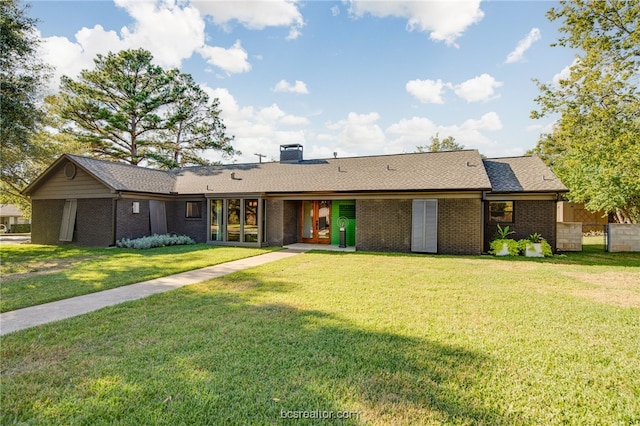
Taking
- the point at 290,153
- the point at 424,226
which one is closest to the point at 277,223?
the point at 290,153

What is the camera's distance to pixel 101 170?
1505 cm

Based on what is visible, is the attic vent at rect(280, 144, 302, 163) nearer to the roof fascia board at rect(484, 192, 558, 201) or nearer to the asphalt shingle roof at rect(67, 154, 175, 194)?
the asphalt shingle roof at rect(67, 154, 175, 194)

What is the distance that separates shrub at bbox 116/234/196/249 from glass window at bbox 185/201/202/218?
1.30 metres

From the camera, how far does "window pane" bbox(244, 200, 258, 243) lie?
15047 millimetres

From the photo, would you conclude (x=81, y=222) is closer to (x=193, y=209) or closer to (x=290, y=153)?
(x=193, y=209)

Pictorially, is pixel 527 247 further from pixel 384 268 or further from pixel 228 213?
pixel 228 213

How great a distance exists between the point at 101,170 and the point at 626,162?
23.3 metres

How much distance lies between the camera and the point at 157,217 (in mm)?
16234

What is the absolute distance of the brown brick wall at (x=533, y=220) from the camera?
41.9ft

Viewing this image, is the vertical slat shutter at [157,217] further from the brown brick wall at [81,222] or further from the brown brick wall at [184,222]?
the brown brick wall at [81,222]

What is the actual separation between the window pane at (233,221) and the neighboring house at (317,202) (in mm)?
50

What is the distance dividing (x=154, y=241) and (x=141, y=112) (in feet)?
54.0

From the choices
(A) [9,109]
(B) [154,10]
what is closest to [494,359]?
(B) [154,10]

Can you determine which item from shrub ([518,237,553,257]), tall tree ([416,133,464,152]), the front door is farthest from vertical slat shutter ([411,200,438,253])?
tall tree ([416,133,464,152])
